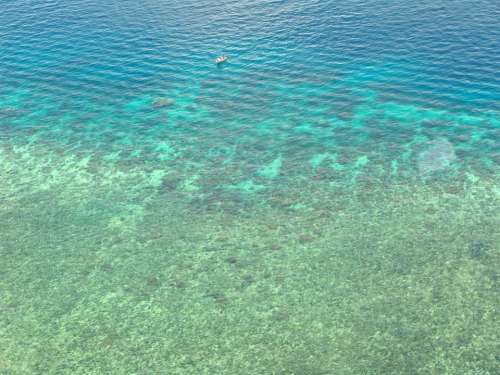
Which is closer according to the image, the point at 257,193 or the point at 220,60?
the point at 257,193

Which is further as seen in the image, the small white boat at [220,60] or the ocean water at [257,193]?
the small white boat at [220,60]

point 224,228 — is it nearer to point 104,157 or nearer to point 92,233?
point 92,233

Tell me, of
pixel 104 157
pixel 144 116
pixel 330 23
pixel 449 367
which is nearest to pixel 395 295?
pixel 449 367

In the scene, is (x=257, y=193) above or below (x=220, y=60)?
below

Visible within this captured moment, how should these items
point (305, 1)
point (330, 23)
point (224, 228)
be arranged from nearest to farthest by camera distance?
point (224, 228), point (330, 23), point (305, 1)

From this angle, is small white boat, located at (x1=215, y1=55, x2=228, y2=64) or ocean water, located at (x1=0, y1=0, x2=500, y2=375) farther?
small white boat, located at (x1=215, y1=55, x2=228, y2=64)

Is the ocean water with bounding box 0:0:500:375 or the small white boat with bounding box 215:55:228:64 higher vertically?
the small white boat with bounding box 215:55:228:64

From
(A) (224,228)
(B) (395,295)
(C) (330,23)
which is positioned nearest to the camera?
(B) (395,295)

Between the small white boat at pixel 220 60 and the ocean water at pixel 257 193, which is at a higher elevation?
the small white boat at pixel 220 60
